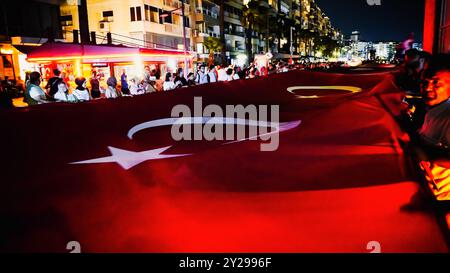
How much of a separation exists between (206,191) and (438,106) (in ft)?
7.45

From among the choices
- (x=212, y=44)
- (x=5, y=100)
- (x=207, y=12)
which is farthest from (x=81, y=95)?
(x=207, y=12)

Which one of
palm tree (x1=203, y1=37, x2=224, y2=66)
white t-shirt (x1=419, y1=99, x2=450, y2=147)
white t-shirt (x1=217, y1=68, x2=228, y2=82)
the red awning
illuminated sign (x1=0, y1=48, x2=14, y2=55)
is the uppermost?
palm tree (x1=203, y1=37, x2=224, y2=66)

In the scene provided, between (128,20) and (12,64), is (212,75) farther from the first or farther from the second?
(128,20)

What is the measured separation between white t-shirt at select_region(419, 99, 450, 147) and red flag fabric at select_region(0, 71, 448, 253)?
43 centimetres

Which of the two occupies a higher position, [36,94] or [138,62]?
[138,62]

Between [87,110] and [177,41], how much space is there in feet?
138

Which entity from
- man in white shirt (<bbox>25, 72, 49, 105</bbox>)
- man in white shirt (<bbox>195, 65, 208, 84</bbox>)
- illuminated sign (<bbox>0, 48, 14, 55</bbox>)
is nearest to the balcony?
illuminated sign (<bbox>0, 48, 14, 55</bbox>)

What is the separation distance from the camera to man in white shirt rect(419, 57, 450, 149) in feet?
9.80

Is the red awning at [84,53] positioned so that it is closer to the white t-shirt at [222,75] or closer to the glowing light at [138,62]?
the glowing light at [138,62]

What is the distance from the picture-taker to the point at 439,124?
3.06 metres

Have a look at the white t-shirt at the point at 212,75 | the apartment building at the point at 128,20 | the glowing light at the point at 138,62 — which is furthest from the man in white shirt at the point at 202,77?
the apartment building at the point at 128,20

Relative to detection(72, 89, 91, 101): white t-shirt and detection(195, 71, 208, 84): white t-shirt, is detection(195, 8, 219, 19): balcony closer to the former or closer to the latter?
detection(195, 71, 208, 84): white t-shirt
